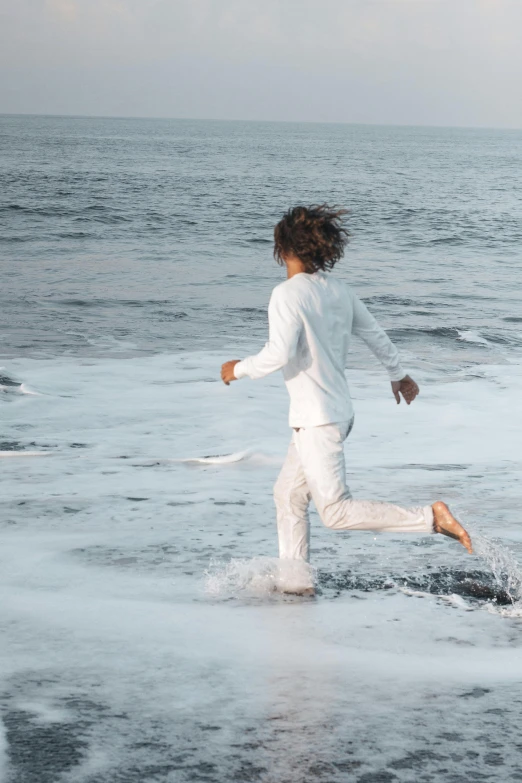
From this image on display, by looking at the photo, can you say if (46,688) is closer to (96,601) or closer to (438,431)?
(96,601)

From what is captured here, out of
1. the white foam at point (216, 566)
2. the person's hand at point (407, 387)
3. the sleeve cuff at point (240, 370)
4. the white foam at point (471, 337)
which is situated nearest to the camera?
the white foam at point (216, 566)

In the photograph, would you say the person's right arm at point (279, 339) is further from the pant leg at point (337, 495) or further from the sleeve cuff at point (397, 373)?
the sleeve cuff at point (397, 373)

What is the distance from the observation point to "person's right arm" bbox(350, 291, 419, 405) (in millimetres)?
3945

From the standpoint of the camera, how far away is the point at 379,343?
405 centimetres

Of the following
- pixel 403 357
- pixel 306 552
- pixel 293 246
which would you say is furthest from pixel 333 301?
pixel 403 357

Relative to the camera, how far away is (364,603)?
405 centimetres

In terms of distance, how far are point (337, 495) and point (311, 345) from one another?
67 cm

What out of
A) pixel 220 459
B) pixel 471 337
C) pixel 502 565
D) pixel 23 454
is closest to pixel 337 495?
pixel 502 565

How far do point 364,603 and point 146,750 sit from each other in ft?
5.12

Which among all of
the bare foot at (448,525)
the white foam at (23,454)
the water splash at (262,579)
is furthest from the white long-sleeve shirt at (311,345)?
the white foam at (23,454)

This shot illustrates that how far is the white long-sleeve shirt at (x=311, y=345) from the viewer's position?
366 centimetres


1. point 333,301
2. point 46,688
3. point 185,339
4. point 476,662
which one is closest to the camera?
point 46,688

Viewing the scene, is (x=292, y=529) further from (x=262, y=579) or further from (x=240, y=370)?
(x=240, y=370)

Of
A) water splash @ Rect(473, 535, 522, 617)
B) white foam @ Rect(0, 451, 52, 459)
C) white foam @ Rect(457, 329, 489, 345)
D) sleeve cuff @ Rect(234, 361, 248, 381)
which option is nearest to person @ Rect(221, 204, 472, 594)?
sleeve cuff @ Rect(234, 361, 248, 381)
